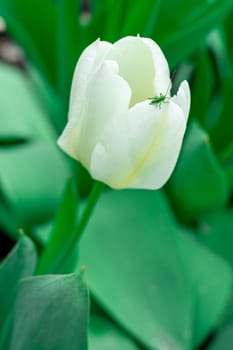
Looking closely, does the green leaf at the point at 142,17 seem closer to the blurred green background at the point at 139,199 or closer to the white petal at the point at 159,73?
the blurred green background at the point at 139,199

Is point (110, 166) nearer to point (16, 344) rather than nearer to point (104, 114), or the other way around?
point (104, 114)

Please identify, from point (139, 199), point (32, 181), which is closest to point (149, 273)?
point (139, 199)

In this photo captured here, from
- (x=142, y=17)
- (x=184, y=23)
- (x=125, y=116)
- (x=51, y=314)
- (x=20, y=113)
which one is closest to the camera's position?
(x=125, y=116)

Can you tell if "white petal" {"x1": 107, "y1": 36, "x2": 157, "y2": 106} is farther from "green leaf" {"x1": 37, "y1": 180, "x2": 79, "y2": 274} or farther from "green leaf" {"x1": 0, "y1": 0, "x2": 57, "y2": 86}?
"green leaf" {"x1": 0, "y1": 0, "x2": 57, "y2": 86}

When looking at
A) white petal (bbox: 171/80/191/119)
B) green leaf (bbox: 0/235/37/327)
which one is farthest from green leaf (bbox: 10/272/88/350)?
white petal (bbox: 171/80/191/119)

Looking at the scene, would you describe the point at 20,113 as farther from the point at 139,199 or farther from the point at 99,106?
the point at 99,106

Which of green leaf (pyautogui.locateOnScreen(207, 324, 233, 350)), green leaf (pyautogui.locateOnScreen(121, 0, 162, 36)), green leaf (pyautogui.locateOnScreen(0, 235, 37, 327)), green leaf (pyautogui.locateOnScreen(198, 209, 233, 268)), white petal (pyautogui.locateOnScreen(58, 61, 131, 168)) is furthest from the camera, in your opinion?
green leaf (pyautogui.locateOnScreen(198, 209, 233, 268))
